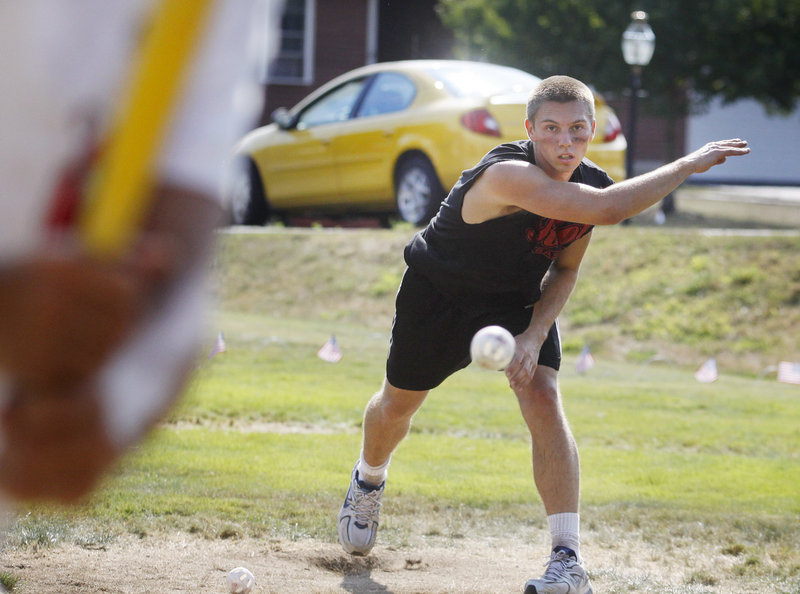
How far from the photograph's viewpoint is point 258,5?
1.15 meters

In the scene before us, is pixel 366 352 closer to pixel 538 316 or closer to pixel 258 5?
pixel 538 316

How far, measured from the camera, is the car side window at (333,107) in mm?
12375

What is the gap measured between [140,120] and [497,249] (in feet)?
10.3

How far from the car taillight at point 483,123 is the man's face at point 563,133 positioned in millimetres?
6973

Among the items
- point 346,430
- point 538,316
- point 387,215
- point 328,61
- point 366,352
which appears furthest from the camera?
point 328,61

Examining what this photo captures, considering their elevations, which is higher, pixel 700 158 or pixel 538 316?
pixel 700 158

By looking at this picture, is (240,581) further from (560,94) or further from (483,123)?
(483,123)

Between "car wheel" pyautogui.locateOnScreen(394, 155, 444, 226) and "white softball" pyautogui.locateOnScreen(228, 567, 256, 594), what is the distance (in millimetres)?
7708

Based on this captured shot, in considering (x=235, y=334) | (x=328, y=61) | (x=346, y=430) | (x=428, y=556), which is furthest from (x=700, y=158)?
(x=328, y=61)

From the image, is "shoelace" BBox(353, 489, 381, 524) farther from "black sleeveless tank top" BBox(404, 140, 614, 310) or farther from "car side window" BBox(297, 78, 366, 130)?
"car side window" BBox(297, 78, 366, 130)

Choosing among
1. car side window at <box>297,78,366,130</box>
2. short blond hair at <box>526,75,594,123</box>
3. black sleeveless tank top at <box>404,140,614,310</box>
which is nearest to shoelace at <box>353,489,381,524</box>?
black sleeveless tank top at <box>404,140,614,310</box>

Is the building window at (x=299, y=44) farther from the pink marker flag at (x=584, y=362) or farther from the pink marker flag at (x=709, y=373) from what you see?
the pink marker flag at (x=709, y=373)

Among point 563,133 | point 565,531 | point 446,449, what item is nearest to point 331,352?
point 446,449

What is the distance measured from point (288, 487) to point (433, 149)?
6102 millimetres
